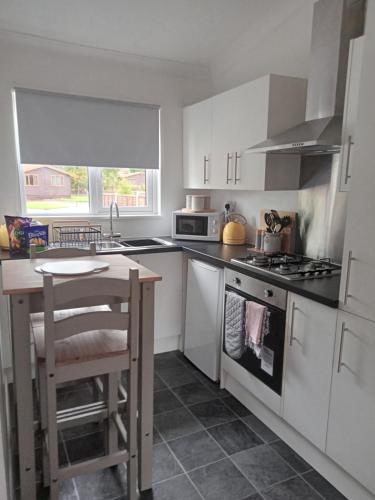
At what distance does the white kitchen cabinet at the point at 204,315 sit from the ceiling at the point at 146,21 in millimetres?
1721

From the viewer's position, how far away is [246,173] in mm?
2609

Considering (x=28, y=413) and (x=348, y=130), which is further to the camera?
(x=348, y=130)

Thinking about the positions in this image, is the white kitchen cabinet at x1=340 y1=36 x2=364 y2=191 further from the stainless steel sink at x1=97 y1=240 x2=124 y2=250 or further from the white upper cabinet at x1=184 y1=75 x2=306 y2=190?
the stainless steel sink at x1=97 y1=240 x2=124 y2=250

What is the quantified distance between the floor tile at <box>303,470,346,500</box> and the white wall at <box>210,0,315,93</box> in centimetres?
242

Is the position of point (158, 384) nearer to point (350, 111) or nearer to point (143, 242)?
point (143, 242)

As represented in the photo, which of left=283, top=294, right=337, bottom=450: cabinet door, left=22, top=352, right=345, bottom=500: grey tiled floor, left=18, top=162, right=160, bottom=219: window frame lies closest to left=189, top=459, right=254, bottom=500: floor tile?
left=22, top=352, right=345, bottom=500: grey tiled floor

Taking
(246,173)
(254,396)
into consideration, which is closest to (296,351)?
(254,396)

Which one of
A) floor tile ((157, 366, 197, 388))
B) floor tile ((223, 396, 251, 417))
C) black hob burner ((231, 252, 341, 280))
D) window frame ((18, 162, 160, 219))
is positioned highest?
window frame ((18, 162, 160, 219))

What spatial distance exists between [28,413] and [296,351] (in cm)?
130

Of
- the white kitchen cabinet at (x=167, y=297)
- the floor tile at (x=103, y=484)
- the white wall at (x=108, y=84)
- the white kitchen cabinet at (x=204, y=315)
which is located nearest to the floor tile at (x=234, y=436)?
the white kitchen cabinet at (x=204, y=315)

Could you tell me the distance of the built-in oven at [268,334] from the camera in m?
2.01

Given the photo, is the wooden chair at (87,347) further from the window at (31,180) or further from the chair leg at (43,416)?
the window at (31,180)

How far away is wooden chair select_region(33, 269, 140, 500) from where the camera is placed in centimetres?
139

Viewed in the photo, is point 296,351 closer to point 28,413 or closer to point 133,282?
point 133,282
